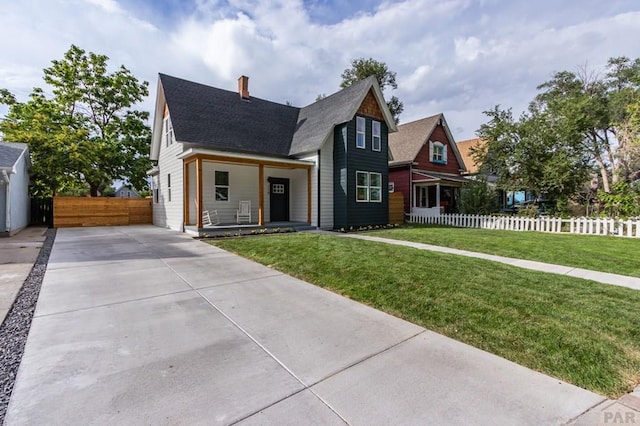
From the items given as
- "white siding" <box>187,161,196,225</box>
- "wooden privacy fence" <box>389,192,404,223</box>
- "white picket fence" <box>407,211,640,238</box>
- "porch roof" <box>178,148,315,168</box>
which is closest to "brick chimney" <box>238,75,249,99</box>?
"porch roof" <box>178,148,315,168</box>

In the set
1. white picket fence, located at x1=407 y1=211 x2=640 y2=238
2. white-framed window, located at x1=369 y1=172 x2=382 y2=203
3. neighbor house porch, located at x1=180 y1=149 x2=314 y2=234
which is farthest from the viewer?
white-framed window, located at x1=369 y1=172 x2=382 y2=203

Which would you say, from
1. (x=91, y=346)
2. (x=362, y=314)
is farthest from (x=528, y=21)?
(x=91, y=346)

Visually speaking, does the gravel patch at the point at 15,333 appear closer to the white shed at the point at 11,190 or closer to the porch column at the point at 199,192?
the porch column at the point at 199,192

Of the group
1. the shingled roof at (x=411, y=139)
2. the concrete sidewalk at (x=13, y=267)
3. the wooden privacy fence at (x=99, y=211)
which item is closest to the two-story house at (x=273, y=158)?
the wooden privacy fence at (x=99, y=211)

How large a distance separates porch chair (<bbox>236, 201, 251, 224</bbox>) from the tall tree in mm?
11159

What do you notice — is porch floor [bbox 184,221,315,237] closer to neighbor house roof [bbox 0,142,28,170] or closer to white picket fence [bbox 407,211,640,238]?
neighbor house roof [bbox 0,142,28,170]

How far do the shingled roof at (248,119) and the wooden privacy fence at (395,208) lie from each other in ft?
12.9

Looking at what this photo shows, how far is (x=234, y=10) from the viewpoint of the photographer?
9438mm

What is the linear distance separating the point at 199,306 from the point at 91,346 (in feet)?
4.09

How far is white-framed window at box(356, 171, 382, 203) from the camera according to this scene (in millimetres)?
14031

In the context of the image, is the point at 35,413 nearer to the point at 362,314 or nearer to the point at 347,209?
the point at 362,314

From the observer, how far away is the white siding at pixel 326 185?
44.0 feet

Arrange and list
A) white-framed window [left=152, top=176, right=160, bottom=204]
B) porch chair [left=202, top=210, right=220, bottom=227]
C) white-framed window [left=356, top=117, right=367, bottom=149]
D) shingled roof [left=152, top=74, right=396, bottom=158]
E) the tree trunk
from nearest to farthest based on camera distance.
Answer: porch chair [left=202, top=210, right=220, bottom=227]
shingled roof [left=152, top=74, right=396, bottom=158]
white-framed window [left=356, top=117, right=367, bottom=149]
white-framed window [left=152, top=176, right=160, bottom=204]
the tree trunk

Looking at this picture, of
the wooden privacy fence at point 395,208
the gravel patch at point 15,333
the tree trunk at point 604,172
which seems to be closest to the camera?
the gravel patch at point 15,333
